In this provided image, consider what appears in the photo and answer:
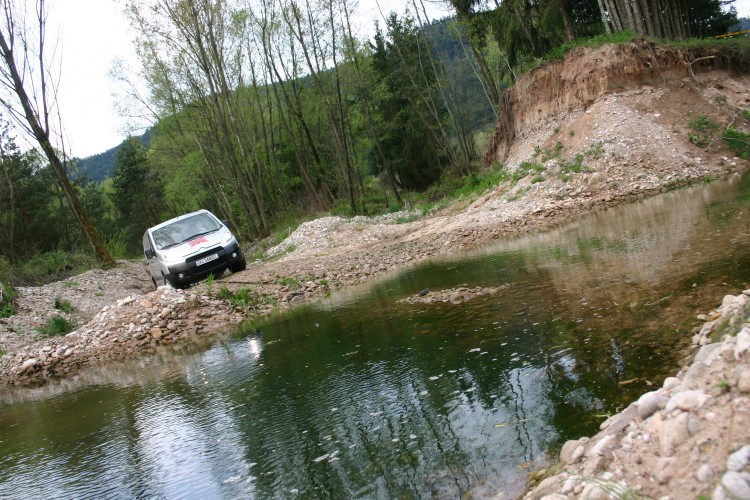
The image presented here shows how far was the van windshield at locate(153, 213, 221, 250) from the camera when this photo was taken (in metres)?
15.1

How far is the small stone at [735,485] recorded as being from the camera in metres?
2.05

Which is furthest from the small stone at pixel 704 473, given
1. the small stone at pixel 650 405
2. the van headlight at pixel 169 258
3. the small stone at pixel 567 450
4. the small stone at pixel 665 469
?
the van headlight at pixel 169 258

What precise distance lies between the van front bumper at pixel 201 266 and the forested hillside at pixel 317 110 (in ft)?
44.5

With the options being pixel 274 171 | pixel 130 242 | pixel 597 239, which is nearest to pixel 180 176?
pixel 274 171

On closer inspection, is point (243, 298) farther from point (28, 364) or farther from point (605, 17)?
point (605, 17)

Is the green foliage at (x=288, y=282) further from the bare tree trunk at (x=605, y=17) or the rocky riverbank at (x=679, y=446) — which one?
the bare tree trunk at (x=605, y=17)

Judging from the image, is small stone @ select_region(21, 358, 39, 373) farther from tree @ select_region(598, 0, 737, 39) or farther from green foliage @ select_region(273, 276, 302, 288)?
tree @ select_region(598, 0, 737, 39)

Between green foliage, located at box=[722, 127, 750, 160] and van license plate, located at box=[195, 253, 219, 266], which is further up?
van license plate, located at box=[195, 253, 219, 266]

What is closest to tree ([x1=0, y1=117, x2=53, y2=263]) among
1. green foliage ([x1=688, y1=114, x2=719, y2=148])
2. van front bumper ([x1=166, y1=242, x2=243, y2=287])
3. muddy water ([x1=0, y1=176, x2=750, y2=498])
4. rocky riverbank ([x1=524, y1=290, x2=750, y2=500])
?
van front bumper ([x1=166, y1=242, x2=243, y2=287])

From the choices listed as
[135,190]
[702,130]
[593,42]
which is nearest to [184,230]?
[702,130]

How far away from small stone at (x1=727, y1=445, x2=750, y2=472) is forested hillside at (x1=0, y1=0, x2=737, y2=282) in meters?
21.6

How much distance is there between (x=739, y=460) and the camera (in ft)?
7.09

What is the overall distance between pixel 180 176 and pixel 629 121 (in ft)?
108

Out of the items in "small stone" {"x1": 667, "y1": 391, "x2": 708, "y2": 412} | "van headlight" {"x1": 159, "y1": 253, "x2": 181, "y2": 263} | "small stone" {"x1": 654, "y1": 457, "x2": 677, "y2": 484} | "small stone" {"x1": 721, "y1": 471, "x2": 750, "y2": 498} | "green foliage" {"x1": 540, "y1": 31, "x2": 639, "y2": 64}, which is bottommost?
"small stone" {"x1": 654, "y1": 457, "x2": 677, "y2": 484}
